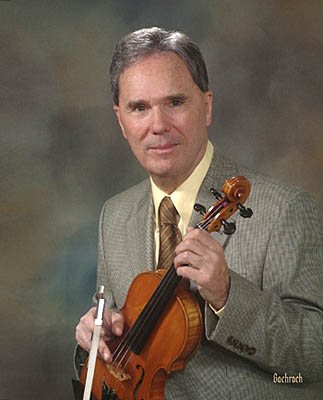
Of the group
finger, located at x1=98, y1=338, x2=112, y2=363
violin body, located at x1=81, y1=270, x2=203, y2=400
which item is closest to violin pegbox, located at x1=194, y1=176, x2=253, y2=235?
violin body, located at x1=81, y1=270, x2=203, y2=400

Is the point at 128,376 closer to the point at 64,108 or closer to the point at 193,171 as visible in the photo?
the point at 193,171

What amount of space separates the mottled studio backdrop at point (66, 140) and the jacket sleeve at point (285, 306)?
795 millimetres

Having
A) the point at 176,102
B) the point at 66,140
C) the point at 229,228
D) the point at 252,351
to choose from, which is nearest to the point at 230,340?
the point at 252,351

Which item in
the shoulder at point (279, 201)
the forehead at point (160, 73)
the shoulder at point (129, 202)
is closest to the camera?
the shoulder at point (279, 201)

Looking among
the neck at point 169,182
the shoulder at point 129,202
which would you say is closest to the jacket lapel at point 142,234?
the shoulder at point 129,202

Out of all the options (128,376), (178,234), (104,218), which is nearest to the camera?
(128,376)

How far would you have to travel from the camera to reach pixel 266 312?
6.14 ft

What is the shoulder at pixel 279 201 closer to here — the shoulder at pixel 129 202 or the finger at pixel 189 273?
the finger at pixel 189 273

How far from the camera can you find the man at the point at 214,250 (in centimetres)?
185

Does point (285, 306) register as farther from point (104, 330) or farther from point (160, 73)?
point (160, 73)

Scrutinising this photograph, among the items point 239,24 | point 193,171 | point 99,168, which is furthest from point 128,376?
point 239,24

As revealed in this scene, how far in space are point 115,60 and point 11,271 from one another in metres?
1.25

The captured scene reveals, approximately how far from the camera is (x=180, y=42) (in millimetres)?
2139

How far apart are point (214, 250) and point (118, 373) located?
60 cm
